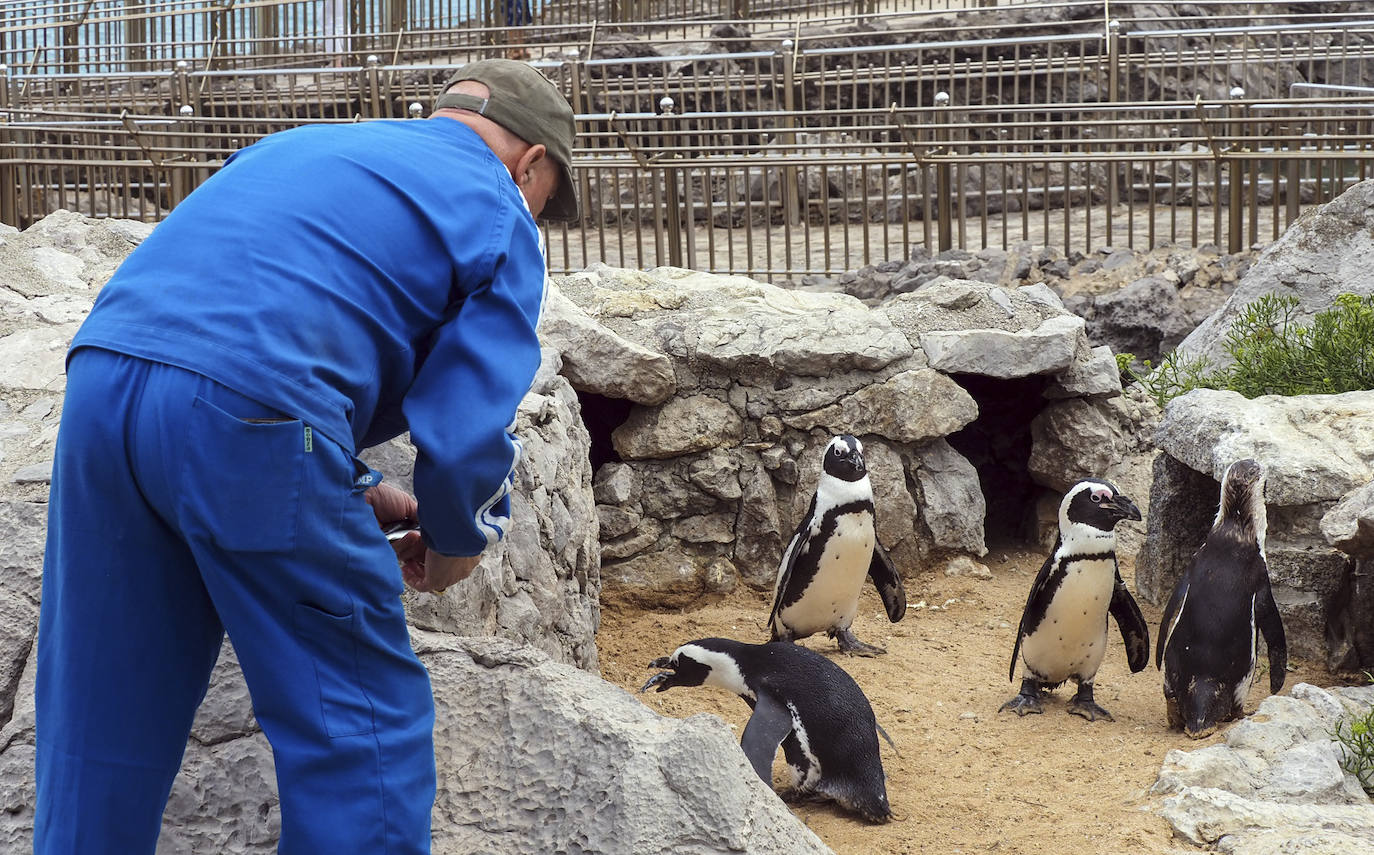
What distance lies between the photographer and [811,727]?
372cm

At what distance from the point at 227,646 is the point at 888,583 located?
129 inches

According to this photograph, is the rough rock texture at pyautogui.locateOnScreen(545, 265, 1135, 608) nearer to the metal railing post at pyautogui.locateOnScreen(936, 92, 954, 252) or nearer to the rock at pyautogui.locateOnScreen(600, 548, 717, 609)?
the rock at pyautogui.locateOnScreen(600, 548, 717, 609)

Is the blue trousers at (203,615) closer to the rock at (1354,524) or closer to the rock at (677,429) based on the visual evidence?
the rock at (1354,524)

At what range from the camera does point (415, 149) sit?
197 centimetres

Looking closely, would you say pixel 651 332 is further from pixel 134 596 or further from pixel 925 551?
pixel 134 596

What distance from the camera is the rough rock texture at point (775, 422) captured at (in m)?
5.63

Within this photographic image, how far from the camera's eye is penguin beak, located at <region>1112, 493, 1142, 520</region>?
4.37 m

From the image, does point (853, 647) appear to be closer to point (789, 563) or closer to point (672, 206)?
point (789, 563)

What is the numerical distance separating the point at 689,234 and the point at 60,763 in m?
7.43

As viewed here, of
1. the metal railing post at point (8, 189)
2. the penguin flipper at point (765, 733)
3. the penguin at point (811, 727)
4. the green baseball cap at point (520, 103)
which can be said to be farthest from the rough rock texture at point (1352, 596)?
the metal railing post at point (8, 189)

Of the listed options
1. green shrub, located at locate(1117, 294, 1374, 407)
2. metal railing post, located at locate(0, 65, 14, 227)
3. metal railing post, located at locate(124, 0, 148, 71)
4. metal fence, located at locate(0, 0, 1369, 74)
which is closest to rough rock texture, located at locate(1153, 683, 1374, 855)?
green shrub, located at locate(1117, 294, 1374, 407)

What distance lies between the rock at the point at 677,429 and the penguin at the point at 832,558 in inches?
25.6

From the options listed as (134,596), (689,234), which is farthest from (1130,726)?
(689,234)

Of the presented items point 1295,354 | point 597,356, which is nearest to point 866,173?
point 1295,354
